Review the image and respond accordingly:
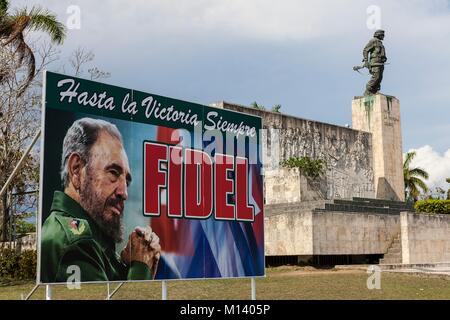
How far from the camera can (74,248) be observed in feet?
32.4

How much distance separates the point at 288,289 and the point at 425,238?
11112mm

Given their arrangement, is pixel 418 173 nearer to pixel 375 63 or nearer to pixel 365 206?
pixel 375 63

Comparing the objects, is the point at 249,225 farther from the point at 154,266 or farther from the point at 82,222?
the point at 82,222

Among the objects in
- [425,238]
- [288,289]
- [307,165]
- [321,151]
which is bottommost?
[288,289]

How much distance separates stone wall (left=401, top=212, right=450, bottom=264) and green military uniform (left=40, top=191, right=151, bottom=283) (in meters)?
15.3

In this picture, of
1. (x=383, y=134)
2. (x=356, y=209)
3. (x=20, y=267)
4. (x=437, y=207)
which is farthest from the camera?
(x=383, y=134)

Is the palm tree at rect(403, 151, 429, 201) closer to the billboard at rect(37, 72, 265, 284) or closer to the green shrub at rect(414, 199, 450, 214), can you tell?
the green shrub at rect(414, 199, 450, 214)

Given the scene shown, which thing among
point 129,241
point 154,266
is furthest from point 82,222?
point 154,266

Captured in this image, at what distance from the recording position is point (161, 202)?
11.4 m

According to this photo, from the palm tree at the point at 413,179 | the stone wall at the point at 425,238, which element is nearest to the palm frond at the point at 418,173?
the palm tree at the point at 413,179

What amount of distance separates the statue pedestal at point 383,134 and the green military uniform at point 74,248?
2616cm

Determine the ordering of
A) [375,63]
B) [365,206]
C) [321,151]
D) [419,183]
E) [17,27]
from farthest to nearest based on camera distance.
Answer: [419,183] < [375,63] < [321,151] < [365,206] < [17,27]

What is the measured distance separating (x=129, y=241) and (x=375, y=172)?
26248 mm

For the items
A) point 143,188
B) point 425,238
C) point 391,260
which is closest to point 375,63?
point 425,238
